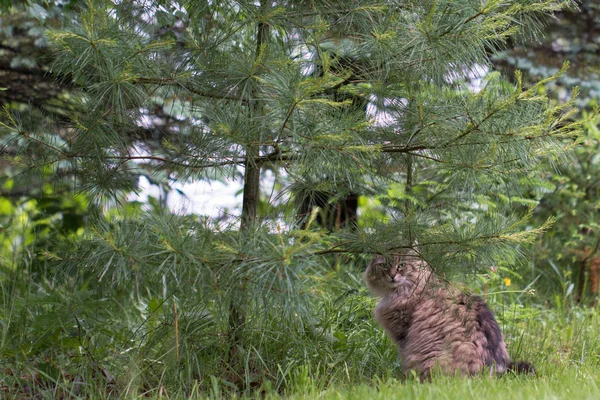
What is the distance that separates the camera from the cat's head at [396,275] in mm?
3627

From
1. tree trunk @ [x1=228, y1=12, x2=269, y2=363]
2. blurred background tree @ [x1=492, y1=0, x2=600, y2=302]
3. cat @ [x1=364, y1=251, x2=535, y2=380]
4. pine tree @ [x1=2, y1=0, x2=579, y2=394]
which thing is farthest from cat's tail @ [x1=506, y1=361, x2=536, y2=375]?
blurred background tree @ [x1=492, y1=0, x2=600, y2=302]

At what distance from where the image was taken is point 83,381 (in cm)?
349

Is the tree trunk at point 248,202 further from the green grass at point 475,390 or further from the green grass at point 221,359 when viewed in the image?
the green grass at point 475,390

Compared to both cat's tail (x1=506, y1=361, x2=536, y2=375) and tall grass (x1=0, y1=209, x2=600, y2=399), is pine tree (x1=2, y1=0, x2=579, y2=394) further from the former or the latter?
cat's tail (x1=506, y1=361, x2=536, y2=375)

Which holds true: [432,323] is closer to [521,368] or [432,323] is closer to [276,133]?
[521,368]

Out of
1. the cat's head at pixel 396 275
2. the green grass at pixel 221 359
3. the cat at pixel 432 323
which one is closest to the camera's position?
the green grass at pixel 221 359

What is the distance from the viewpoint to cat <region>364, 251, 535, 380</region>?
3.40m

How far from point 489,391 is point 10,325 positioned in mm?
2830

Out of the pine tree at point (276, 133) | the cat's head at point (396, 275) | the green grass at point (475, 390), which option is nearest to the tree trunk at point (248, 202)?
the pine tree at point (276, 133)

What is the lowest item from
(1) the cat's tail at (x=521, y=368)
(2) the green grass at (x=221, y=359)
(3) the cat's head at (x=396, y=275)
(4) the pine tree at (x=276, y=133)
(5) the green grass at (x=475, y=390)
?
(5) the green grass at (x=475, y=390)

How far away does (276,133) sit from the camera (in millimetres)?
3043

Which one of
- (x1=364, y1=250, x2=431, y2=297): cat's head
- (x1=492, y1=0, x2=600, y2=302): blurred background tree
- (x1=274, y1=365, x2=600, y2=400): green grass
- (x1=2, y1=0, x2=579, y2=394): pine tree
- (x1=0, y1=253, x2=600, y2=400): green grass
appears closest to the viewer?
(x1=274, y1=365, x2=600, y2=400): green grass

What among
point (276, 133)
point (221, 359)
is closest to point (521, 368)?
point (221, 359)

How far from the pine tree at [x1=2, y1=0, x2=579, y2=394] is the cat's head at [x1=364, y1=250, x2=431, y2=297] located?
40 centimetres
